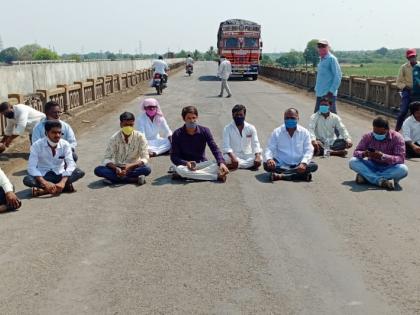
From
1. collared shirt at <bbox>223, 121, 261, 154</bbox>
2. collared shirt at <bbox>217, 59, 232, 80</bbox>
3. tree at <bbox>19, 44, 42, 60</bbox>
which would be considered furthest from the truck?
tree at <bbox>19, 44, 42, 60</bbox>

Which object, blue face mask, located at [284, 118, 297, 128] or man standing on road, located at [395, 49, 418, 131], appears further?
man standing on road, located at [395, 49, 418, 131]

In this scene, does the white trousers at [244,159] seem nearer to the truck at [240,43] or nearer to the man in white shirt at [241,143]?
the man in white shirt at [241,143]

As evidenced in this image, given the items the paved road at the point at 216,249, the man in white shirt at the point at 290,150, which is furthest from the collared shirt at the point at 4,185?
the man in white shirt at the point at 290,150

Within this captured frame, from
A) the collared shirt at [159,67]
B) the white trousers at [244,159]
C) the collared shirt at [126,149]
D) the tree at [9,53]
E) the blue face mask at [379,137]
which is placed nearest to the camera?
the blue face mask at [379,137]

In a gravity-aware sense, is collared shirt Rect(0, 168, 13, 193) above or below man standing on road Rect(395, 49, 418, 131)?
below

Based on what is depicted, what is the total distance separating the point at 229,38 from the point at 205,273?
33106mm

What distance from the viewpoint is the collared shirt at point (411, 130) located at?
Result: 9719 millimetres

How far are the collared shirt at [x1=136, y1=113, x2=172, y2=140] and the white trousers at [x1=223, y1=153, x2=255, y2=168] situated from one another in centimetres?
198

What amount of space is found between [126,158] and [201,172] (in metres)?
1.20

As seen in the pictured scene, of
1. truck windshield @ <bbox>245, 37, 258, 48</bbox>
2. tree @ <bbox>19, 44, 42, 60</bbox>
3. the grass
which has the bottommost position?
the grass

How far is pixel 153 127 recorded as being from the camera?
419 inches

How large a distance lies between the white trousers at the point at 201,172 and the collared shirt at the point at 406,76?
5907 millimetres

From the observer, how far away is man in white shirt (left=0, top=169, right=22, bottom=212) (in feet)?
21.6

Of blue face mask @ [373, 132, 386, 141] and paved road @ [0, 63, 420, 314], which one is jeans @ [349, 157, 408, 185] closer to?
paved road @ [0, 63, 420, 314]
